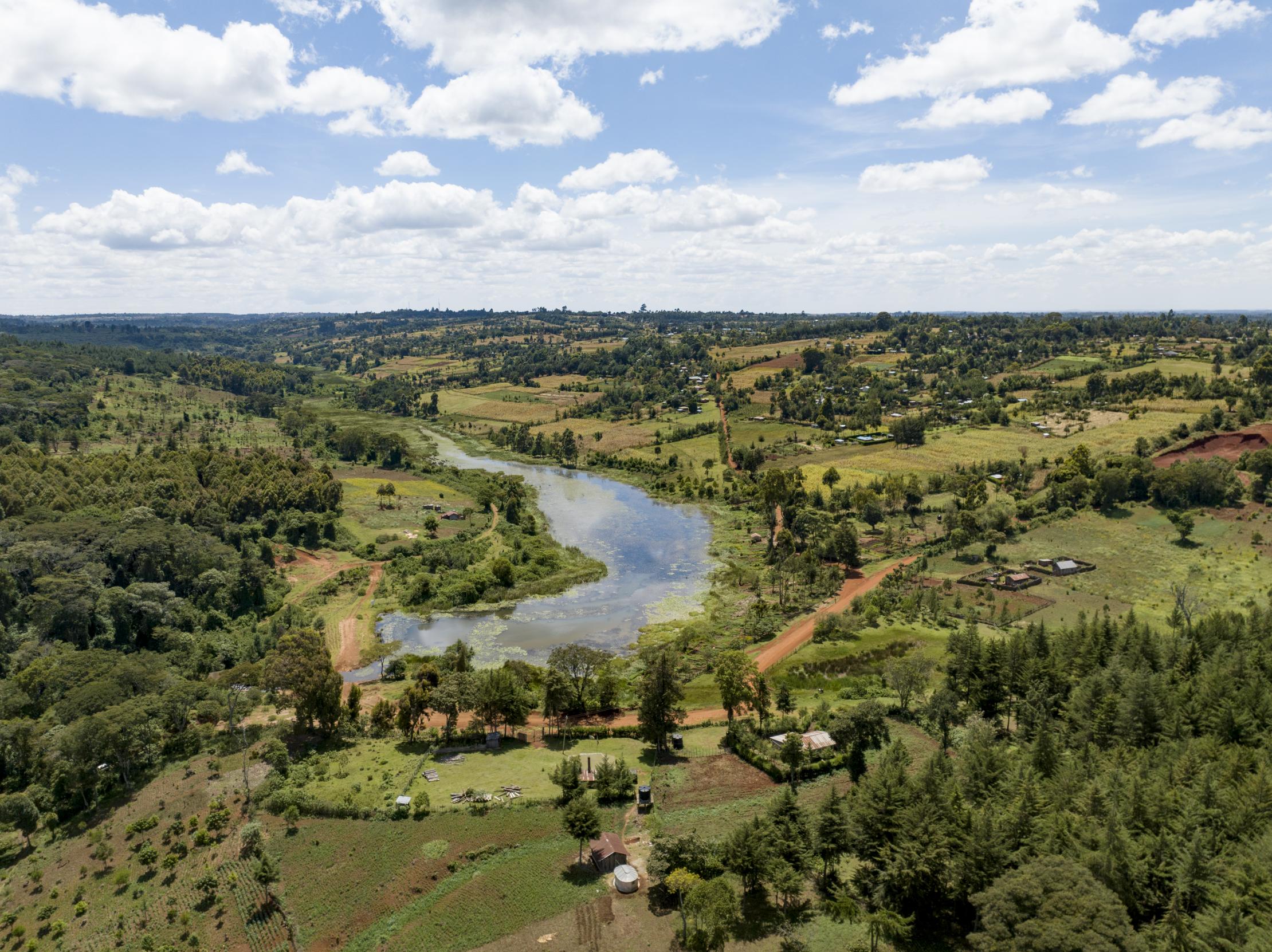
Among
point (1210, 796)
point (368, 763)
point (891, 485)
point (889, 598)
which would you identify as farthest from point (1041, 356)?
point (368, 763)

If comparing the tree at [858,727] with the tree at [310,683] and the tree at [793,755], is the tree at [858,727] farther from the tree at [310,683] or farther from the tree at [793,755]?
the tree at [310,683]

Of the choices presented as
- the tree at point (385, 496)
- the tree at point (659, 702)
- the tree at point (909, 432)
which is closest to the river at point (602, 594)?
the tree at point (659, 702)

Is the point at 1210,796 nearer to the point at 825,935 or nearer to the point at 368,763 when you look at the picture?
the point at 825,935

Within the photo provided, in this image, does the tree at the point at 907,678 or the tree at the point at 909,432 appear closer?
the tree at the point at 907,678

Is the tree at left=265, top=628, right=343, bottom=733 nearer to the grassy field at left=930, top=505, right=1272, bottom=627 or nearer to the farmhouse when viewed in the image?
the farmhouse

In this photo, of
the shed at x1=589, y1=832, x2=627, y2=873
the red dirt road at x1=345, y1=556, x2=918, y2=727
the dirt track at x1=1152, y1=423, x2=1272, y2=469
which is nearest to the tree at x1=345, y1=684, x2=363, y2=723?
the red dirt road at x1=345, y1=556, x2=918, y2=727

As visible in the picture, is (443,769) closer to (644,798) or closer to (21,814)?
(644,798)
